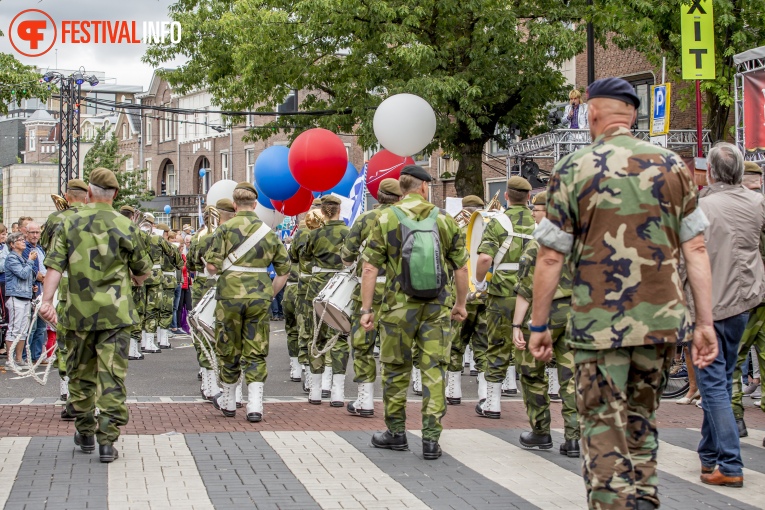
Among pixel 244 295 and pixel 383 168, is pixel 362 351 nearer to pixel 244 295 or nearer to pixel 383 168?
pixel 244 295

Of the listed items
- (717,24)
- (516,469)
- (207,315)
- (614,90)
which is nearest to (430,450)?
(516,469)

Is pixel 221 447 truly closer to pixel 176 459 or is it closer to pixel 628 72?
pixel 176 459

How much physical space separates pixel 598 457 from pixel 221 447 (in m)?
3.91

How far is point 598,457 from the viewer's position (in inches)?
179

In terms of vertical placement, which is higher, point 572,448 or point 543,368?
point 543,368

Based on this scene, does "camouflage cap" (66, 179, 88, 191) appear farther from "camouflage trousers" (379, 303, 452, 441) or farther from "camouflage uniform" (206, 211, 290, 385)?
"camouflage trousers" (379, 303, 452, 441)

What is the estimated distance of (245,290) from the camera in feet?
30.2

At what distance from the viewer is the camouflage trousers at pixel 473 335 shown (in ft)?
36.9

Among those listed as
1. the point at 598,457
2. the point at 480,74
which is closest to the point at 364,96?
the point at 480,74

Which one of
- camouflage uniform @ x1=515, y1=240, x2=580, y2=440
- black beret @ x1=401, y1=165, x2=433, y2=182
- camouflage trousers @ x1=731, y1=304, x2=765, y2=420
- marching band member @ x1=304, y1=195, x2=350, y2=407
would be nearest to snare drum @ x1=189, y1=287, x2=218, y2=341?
marching band member @ x1=304, y1=195, x2=350, y2=407

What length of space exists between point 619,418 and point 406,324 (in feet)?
10.0

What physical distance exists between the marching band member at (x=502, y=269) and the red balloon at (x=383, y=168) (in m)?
5.91

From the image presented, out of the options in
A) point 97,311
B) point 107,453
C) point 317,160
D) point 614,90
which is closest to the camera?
point 614,90

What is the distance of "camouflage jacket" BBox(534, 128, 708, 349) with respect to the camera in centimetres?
457
